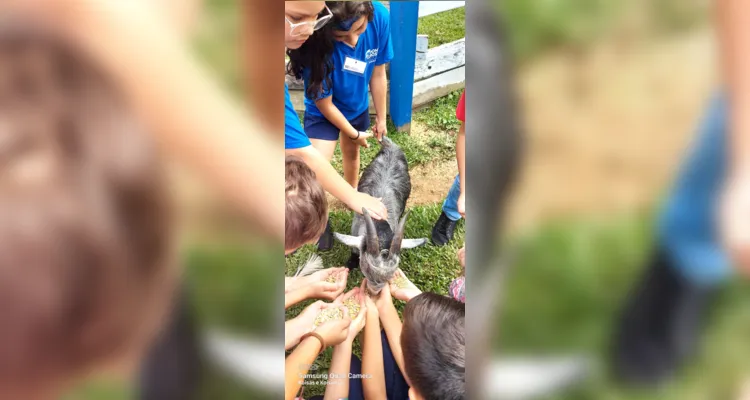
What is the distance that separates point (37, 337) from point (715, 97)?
5.86 ft

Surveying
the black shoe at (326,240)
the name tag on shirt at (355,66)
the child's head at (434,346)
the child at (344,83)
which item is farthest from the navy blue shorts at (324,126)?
the child's head at (434,346)

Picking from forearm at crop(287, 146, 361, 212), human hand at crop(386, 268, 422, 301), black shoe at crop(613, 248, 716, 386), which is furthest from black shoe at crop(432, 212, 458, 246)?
black shoe at crop(613, 248, 716, 386)

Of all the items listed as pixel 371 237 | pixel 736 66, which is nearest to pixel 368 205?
pixel 371 237

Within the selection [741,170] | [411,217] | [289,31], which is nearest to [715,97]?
[741,170]

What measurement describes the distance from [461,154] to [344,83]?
0.33 meters

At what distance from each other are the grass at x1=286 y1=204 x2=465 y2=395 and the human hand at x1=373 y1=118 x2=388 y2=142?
0.64 feet

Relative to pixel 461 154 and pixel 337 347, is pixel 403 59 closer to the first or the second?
pixel 461 154

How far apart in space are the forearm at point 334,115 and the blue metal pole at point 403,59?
0.37ft

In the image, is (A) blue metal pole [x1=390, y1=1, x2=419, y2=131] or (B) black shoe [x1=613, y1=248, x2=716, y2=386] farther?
(B) black shoe [x1=613, y1=248, x2=716, y2=386]

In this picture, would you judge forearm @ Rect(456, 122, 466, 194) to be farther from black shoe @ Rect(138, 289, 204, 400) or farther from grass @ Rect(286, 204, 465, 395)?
black shoe @ Rect(138, 289, 204, 400)

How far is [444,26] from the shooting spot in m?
0.89

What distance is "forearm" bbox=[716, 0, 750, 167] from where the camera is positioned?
0.91m

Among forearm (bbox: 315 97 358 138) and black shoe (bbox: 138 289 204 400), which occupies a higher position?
forearm (bbox: 315 97 358 138)

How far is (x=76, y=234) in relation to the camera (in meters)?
Answer: 0.92
